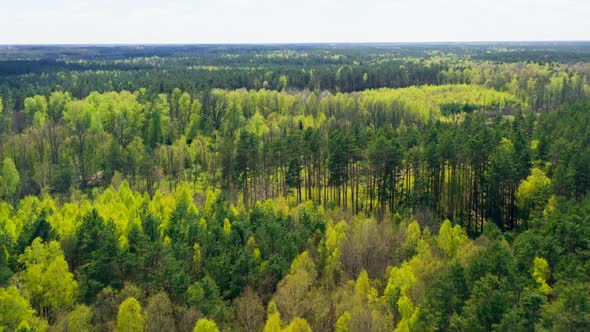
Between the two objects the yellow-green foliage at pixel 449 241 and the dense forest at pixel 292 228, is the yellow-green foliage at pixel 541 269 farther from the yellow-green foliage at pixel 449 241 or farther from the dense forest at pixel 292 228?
the yellow-green foliage at pixel 449 241

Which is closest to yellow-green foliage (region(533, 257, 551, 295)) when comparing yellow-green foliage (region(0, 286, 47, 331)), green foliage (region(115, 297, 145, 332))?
green foliage (region(115, 297, 145, 332))

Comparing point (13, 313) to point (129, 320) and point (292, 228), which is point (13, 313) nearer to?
point (129, 320)

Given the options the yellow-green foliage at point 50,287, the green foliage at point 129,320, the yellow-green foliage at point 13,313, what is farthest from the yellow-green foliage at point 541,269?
the yellow-green foliage at point 50,287

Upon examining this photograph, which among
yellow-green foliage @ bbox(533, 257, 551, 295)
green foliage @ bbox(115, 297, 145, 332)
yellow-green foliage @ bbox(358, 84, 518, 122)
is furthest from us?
yellow-green foliage @ bbox(358, 84, 518, 122)

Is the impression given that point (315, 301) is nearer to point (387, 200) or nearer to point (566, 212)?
point (566, 212)

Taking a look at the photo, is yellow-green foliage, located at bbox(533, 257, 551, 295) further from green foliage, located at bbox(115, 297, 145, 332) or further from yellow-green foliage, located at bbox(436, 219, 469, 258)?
green foliage, located at bbox(115, 297, 145, 332)

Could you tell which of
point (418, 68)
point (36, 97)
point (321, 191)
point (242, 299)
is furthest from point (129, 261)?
point (418, 68)

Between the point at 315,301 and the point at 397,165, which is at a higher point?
the point at 397,165

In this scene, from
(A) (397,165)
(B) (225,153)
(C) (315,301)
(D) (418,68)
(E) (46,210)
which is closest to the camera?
(C) (315,301)
